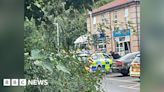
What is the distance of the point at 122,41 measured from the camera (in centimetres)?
345

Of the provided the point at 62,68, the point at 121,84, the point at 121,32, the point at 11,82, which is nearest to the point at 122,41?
the point at 121,32

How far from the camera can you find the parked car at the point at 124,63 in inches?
132

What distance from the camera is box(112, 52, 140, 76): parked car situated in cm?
336

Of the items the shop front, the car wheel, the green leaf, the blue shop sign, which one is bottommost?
the car wheel

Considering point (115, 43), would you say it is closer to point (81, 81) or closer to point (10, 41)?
point (81, 81)

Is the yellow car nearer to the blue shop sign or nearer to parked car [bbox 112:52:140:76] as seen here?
parked car [bbox 112:52:140:76]

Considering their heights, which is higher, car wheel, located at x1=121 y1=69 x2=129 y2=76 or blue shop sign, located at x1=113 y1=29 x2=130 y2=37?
blue shop sign, located at x1=113 y1=29 x2=130 y2=37

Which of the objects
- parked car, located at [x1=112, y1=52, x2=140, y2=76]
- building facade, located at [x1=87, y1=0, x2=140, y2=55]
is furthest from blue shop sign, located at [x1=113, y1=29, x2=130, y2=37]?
parked car, located at [x1=112, y1=52, x2=140, y2=76]

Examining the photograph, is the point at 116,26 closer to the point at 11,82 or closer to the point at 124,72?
the point at 124,72

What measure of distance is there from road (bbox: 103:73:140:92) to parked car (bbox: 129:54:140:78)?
0.13ft

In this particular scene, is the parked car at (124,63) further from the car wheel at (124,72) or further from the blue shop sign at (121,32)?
the blue shop sign at (121,32)

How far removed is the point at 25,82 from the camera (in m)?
3.29

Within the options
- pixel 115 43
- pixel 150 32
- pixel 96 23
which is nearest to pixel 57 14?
pixel 96 23

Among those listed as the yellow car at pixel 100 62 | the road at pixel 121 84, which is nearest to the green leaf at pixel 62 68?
the yellow car at pixel 100 62
